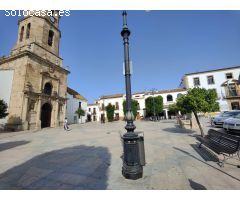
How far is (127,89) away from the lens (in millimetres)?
3840

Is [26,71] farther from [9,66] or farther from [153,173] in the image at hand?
[153,173]

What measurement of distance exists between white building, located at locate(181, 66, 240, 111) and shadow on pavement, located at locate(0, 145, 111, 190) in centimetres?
3080

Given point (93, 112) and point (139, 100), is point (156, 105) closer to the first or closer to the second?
point (139, 100)

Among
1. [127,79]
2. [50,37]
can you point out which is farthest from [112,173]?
[50,37]

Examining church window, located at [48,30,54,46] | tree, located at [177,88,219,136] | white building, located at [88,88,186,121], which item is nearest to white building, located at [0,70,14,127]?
church window, located at [48,30,54,46]

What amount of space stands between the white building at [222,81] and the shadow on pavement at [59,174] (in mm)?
30803

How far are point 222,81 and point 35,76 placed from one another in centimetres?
3328

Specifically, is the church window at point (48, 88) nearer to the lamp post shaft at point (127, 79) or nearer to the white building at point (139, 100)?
the white building at point (139, 100)

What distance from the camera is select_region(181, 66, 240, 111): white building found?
1113 inches

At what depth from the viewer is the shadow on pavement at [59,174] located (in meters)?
3.07

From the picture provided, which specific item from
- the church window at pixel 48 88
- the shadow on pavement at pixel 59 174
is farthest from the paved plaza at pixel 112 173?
the church window at pixel 48 88

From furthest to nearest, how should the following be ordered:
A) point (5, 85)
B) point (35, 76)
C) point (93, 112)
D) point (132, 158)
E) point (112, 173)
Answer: point (93, 112) < point (35, 76) < point (5, 85) < point (112, 173) < point (132, 158)

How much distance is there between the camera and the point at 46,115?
1994 cm

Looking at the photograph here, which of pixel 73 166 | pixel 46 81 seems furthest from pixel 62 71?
pixel 73 166
